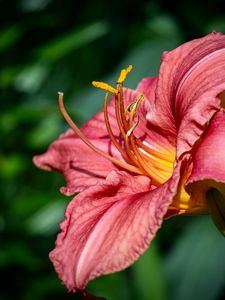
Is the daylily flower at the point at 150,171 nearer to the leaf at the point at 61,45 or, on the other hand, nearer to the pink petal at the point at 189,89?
the pink petal at the point at 189,89

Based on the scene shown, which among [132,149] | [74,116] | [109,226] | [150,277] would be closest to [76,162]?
[132,149]

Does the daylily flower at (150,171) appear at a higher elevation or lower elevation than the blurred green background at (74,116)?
higher

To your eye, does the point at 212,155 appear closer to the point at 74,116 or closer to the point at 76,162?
the point at 76,162

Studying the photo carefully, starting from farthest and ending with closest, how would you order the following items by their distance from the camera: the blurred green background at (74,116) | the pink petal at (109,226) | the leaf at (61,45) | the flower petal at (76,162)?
the leaf at (61,45), the blurred green background at (74,116), the flower petal at (76,162), the pink petal at (109,226)

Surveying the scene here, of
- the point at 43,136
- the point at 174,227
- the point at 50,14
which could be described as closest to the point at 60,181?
the point at 43,136

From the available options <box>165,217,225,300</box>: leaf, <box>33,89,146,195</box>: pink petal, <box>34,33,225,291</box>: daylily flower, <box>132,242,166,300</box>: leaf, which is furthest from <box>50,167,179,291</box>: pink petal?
<box>165,217,225,300</box>: leaf

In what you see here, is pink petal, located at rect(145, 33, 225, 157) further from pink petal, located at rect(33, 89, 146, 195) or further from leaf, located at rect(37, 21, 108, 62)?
leaf, located at rect(37, 21, 108, 62)

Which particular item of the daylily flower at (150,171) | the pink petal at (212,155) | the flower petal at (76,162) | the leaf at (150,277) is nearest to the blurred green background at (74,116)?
the leaf at (150,277)
